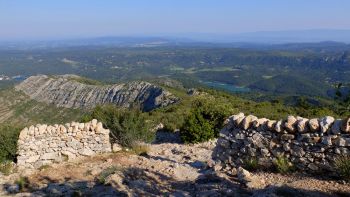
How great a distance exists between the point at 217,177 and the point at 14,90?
13873 cm

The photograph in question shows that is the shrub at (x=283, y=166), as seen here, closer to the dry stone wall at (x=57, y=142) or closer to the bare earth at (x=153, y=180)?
the bare earth at (x=153, y=180)

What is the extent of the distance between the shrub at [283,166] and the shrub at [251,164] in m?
0.61

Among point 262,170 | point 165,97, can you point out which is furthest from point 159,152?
point 165,97

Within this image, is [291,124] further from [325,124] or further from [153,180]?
[153,180]

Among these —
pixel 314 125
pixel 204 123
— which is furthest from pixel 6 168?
pixel 314 125

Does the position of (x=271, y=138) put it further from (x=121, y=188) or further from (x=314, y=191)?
(x=121, y=188)

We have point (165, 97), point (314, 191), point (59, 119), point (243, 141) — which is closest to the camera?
point (314, 191)

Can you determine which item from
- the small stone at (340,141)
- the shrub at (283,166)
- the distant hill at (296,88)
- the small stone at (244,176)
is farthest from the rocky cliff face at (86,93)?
the distant hill at (296,88)

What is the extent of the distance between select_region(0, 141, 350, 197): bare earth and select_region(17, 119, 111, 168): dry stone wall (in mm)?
515

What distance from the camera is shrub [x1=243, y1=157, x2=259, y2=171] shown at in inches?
401

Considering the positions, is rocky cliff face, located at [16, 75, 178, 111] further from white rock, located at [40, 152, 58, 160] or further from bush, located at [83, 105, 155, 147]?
white rock, located at [40, 152, 58, 160]

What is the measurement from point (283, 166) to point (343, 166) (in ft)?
4.83

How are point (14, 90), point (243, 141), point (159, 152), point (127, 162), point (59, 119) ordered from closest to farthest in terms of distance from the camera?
point (243, 141) < point (127, 162) < point (159, 152) < point (59, 119) < point (14, 90)

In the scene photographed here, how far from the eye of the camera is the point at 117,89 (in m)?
111
